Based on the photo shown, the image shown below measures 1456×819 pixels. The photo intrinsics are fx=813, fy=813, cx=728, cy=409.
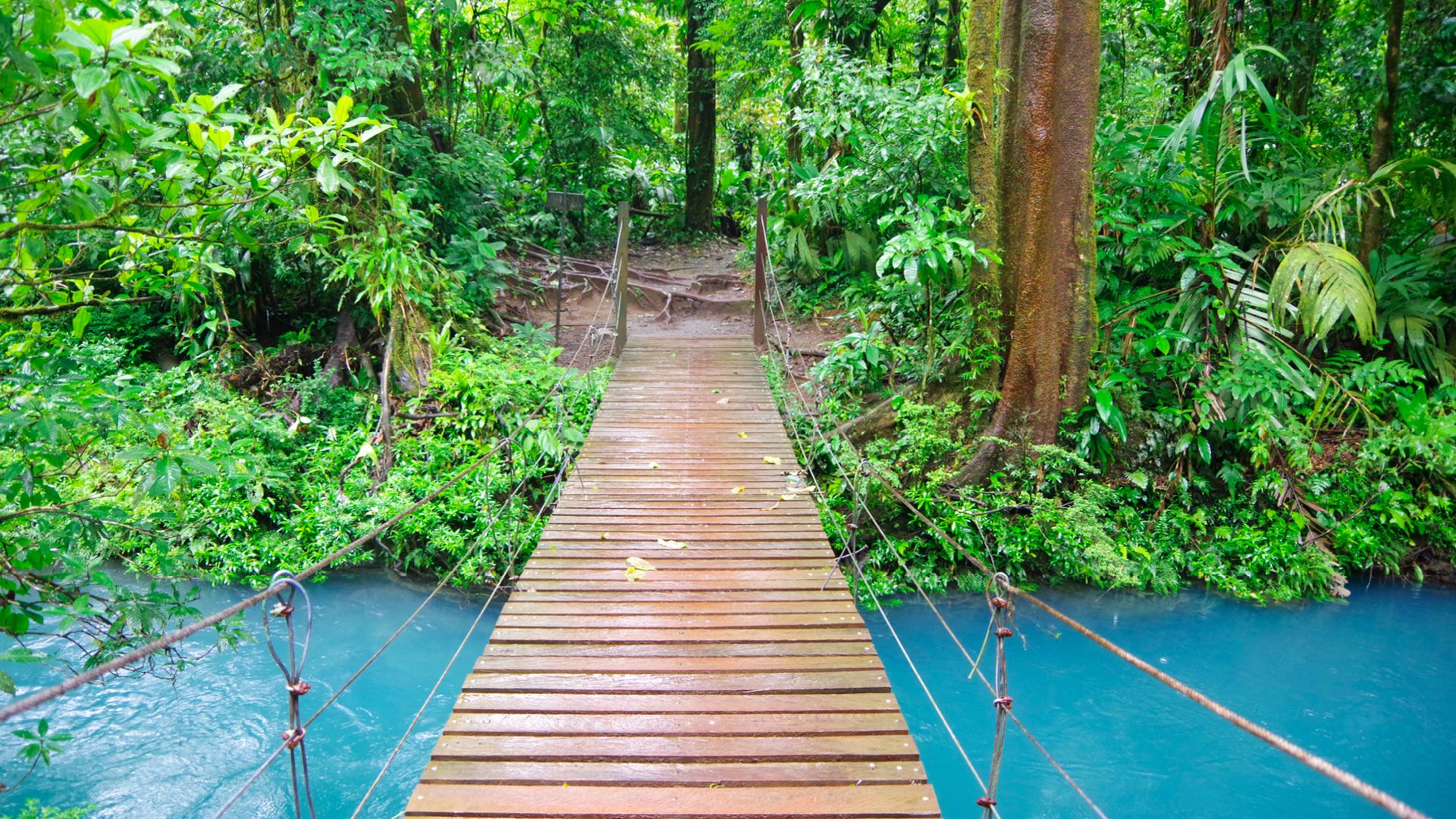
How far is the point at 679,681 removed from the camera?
309 cm

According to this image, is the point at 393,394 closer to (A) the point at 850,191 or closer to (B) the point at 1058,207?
(A) the point at 850,191

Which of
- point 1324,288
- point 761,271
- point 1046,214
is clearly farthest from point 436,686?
point 761,271

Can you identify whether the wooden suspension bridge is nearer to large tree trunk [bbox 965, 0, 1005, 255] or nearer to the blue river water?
the blue river water

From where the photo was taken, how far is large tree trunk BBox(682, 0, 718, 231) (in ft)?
41.9

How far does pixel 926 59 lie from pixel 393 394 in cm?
703

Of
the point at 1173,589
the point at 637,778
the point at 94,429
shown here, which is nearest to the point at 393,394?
the point at 94,429

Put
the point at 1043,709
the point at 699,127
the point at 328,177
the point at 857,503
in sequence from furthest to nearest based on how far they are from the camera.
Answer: the point at 699,127 < the point at 1043,709 < the point at 857,503 < the point at 328,177

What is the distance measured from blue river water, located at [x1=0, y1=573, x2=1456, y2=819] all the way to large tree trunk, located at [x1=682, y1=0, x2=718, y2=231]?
29.5ft

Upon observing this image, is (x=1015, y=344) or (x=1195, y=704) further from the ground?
(x=1015, y=344)

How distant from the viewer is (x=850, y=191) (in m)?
7.14

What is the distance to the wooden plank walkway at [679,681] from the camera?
2.50m

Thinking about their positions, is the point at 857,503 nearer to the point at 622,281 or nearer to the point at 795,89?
the point at 622,281

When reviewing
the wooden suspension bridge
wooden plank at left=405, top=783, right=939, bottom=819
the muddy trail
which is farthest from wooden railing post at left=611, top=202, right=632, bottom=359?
wooden plank at left=405, top=783, right=939, bottom=819

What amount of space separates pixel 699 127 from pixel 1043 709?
10.6m
